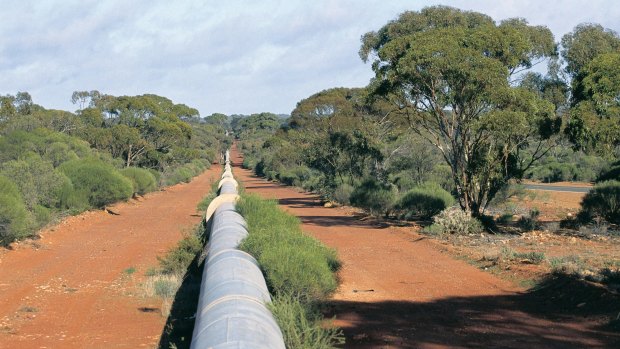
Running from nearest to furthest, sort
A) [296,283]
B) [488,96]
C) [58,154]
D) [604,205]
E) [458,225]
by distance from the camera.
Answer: [296,283], [488,96], [458,225], [604,205], [58,154]

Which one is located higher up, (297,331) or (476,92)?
(476,92)

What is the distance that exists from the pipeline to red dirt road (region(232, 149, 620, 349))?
1719 millimetres

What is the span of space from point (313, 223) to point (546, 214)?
1109cm

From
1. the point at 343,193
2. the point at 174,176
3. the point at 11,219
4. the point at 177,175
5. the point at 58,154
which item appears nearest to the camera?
the point at 11,219

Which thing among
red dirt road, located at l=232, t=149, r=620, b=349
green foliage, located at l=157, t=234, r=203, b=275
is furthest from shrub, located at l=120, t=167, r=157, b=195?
green foliage, located at l=157, t=234, r=203, b=275

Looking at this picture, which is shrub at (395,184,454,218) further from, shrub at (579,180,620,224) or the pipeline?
the pipeline

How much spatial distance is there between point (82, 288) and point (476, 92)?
12.9 m

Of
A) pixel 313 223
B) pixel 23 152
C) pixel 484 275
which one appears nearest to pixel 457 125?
pixel 313 223

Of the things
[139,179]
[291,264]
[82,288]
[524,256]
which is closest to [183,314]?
[291,264]

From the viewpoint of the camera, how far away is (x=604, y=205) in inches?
984

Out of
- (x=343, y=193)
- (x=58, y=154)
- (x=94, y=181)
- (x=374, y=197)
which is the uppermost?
(x=58, y=154)

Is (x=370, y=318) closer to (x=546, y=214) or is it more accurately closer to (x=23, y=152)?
(x=546, y=214)

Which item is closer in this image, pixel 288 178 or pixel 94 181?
pixel 94 181

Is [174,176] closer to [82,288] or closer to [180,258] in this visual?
[180,258]
